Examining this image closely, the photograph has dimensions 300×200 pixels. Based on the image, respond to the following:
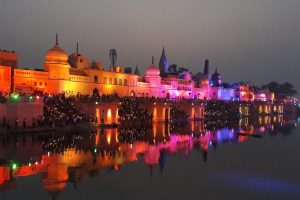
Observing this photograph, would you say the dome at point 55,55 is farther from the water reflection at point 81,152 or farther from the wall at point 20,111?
the water reflection at point 81,152

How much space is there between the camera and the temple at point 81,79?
140 ft

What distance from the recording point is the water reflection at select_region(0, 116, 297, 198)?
20062 millimetres

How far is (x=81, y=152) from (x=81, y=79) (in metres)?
25.8

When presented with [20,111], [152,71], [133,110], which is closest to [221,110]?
[152,71]

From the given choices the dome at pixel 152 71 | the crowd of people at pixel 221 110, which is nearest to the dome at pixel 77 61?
the dome at pixel 152 71

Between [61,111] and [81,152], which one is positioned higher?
[61,111]

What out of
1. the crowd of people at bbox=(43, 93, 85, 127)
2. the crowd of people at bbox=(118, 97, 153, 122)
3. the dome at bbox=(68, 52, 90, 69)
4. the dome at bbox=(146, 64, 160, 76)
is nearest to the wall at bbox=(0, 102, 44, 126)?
the crowd of people at bbox=(43, 93, 85, 127)

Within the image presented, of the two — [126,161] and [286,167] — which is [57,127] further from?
[286,167]

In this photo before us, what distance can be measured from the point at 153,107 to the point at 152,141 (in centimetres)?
2089

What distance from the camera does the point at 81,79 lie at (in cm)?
5156

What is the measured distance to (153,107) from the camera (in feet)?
181

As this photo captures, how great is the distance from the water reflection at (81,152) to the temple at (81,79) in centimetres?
973

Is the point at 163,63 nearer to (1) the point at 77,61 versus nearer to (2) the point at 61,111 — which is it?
(1) the point at 77,61

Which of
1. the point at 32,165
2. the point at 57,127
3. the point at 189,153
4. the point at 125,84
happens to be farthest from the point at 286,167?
the point at 125,84
